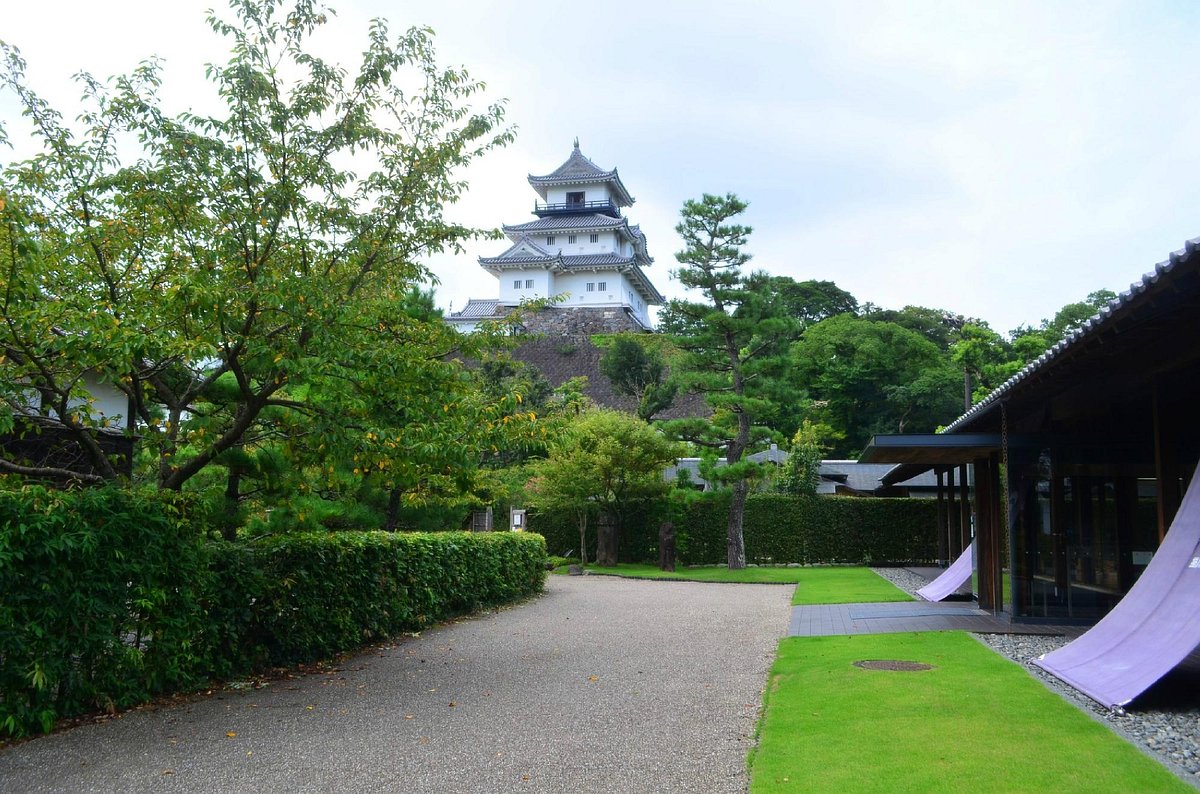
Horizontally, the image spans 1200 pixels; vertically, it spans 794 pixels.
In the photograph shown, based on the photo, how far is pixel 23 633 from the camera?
5.39m

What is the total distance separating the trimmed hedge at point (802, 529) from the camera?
77.4ft

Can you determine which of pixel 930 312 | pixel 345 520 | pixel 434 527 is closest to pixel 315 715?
pixel 345 520

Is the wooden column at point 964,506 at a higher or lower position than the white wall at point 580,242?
lower


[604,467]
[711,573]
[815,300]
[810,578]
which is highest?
[815,300]

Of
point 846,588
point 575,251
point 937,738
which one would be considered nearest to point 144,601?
point 937,738

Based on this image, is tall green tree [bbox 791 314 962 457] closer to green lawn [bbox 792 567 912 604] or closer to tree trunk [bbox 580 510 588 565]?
tree trunk [bbox 580 510 588 565]

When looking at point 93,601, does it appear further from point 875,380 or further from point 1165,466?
point 875,380

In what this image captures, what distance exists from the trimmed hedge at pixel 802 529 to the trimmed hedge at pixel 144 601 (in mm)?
15708

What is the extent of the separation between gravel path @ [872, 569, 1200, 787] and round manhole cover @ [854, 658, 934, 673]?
79 centimetres

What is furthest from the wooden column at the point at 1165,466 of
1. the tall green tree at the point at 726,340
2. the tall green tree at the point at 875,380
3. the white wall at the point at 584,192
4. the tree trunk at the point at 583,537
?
the white wall at the point at 584,192

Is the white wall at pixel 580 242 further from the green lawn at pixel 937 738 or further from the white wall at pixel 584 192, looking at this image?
the green lawn at pixel 937 738

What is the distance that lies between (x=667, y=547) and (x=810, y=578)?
4.40m

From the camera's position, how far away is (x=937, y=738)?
5.06m

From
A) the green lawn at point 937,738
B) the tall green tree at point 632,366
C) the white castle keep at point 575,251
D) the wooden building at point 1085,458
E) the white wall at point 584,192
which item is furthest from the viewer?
the white wall at point 584,192
